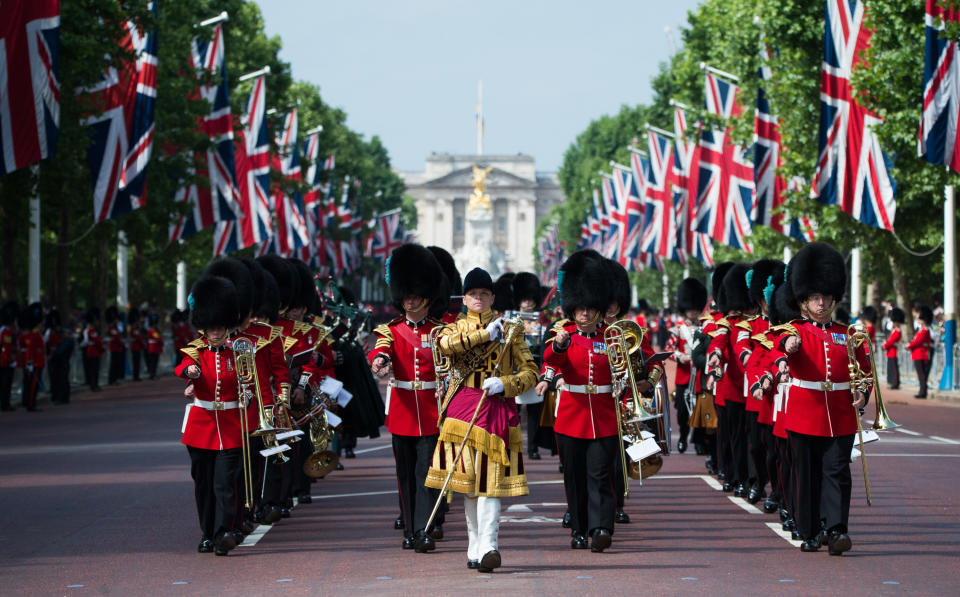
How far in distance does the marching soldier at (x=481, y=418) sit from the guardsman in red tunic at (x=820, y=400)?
1796 mm

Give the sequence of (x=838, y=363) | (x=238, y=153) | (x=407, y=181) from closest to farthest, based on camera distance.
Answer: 1. (x=838, y=363)
2. (x=238, y=153)
3. (x=407, y=181)

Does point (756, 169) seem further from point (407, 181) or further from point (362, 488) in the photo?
point (407, 181)

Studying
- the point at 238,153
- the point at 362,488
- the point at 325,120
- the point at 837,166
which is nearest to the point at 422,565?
the point at 362,488

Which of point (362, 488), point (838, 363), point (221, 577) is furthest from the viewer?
point (362, 488)

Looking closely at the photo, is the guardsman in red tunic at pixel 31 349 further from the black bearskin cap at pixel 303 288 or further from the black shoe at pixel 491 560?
the black shoe at pixel 491 560

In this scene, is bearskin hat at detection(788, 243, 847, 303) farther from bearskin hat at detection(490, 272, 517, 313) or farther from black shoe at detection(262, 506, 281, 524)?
bearskin hat at detection(490, 272, 517, 313)

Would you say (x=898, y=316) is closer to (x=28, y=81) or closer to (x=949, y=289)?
(x=949, y=289)

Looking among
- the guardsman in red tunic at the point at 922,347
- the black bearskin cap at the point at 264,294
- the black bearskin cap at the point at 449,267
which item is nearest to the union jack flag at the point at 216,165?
the guardsman in red tunic at the point at 922,347

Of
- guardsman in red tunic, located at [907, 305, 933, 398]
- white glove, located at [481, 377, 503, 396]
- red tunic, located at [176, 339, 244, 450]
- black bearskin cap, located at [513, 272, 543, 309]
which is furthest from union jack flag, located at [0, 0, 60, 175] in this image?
guardsman in red tunic, located at [907, 305, 933, 398]

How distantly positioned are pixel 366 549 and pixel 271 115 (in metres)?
43.4

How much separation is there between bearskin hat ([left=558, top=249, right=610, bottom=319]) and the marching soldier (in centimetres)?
83

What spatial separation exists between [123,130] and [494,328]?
18.8 m

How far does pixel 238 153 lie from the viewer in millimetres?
40344

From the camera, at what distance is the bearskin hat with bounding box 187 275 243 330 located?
10656mm
